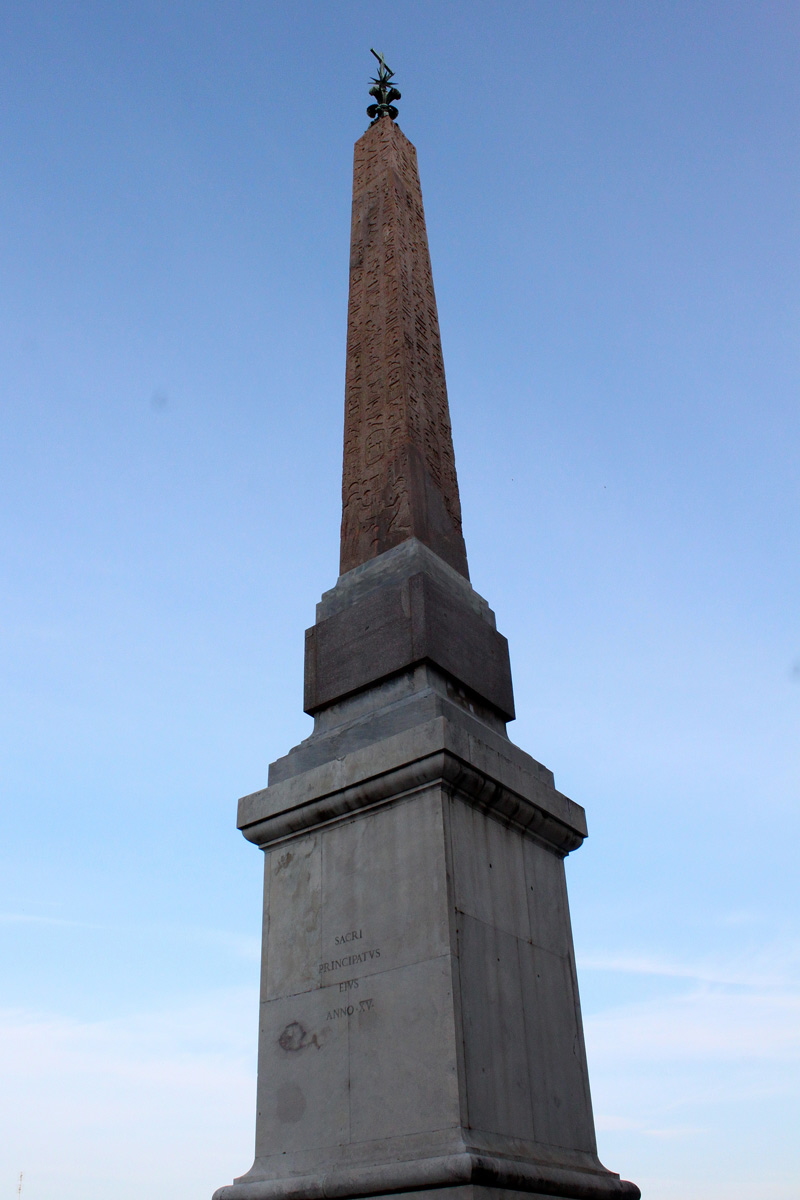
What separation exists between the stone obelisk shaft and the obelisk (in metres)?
0.05

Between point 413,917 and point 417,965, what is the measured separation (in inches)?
10.0

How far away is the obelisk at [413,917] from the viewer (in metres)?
5.47

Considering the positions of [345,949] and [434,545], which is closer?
[345,949]


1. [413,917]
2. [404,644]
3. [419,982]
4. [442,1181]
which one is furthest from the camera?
[404,644]

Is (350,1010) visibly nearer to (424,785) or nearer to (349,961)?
(349,961)

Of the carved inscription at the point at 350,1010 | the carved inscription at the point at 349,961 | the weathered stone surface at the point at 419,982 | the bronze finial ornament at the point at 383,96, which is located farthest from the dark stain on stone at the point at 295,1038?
the bronze finial ornament at the point at 383,96

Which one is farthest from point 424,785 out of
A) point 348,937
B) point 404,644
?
point 404,644

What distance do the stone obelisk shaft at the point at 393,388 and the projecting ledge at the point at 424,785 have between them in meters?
1.95

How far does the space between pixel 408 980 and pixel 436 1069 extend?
1.59ft

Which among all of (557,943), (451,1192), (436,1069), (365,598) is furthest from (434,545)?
(451,1192)

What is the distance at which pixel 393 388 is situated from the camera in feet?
28.8

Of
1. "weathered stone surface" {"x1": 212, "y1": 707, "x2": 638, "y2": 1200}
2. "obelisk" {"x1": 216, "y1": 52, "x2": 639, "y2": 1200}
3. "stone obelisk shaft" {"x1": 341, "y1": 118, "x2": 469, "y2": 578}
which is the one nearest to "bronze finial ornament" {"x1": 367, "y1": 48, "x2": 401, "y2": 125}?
"stone obelisk shaft" {"x1": 341, "y1": 118, "x2": 469, "y2": 578}

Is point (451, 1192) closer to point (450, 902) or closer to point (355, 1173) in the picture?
point (355, 1173)

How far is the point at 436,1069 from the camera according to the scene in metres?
5.40
